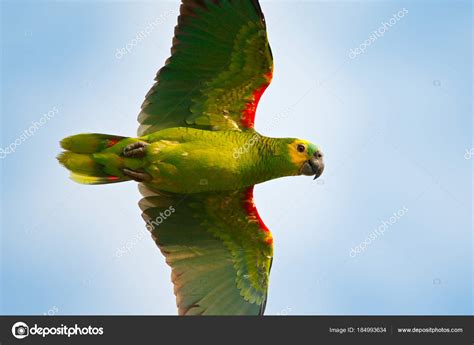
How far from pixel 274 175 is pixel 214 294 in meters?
2.11

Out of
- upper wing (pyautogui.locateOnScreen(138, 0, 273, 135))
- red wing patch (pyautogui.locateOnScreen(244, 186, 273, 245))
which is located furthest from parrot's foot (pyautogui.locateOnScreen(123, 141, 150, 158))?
red wing patch (pyautogui.locateOnScreen(244, 186, 273, 245))

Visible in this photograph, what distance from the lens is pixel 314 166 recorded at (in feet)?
42.4

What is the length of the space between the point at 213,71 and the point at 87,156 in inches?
89.6

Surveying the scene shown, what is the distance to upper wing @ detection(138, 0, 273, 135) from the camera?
1239cm

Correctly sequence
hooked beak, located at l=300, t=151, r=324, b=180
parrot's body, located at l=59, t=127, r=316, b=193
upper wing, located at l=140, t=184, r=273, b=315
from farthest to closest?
upper wing, located at l=140, t=184, r=273, b=315
hooked beak, located at l=300, t=151, r=324, b=180
parrot's body, located at l=59, t=127, r=316, b=193

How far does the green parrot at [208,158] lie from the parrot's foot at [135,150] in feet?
0.05

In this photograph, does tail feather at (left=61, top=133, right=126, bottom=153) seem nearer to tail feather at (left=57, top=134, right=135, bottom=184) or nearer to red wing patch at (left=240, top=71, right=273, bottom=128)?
tail feather at (left=57, top=134, right=135, bottom=184)

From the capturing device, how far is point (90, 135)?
1257 centimetres

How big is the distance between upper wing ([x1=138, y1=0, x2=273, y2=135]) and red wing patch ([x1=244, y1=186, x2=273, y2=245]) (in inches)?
42.4

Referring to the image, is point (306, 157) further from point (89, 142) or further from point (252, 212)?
point (89, 142)

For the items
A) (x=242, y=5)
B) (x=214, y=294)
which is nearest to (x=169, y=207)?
(x=214, y=294)

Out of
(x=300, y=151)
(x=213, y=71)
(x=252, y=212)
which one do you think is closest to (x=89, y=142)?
(x=213, y=71)
